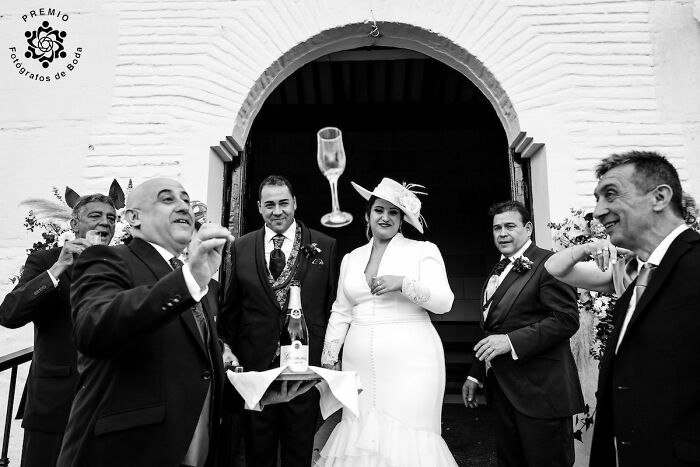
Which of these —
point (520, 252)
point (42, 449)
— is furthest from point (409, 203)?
point (42, 449)

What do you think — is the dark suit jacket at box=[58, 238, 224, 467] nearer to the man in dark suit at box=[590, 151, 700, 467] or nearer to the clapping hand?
the clapping hand

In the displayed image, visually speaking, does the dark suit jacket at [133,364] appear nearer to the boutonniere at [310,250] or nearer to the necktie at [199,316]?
the necktie at [199,316]

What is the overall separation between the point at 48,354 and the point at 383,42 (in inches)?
138

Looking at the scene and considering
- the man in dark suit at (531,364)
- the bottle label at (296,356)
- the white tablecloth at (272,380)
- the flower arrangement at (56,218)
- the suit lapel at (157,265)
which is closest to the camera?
the suit lapel at (157,265)

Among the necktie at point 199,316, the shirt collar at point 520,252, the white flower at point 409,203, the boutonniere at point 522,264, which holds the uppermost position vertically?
the white flower at point 409,203

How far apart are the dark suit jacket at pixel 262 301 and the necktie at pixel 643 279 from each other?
74.0 inches

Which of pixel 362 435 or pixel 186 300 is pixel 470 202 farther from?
pixel 186 300

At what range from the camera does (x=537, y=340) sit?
3062 mm

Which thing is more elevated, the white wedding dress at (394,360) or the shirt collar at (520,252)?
the shirt collar at (520,252)

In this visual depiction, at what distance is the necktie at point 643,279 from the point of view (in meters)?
1.94

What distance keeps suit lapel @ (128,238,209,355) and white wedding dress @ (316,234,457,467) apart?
49.9 inches

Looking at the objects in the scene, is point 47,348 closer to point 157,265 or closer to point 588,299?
point 157,265

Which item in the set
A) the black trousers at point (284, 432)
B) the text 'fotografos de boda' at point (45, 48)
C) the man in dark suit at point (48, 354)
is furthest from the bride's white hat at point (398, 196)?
the text 'fotografos de boda' at point (45, 48)

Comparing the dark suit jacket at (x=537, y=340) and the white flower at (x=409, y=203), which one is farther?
the white flower at (x=409, y=203)
